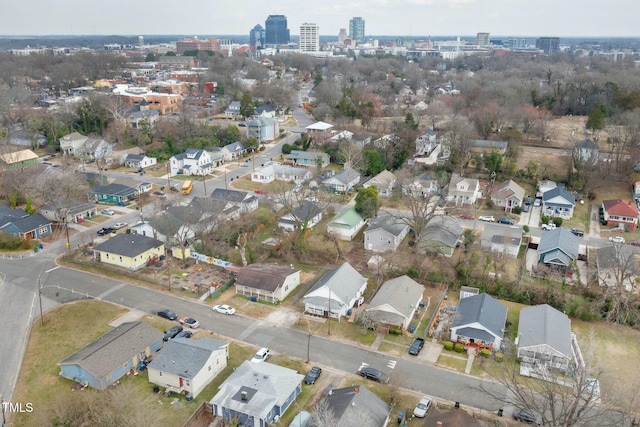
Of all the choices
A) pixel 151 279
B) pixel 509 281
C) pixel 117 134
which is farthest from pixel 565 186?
pixel 117 134

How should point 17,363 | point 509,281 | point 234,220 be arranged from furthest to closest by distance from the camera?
1. point 234,220
2. point 509,281
3. point 17,363

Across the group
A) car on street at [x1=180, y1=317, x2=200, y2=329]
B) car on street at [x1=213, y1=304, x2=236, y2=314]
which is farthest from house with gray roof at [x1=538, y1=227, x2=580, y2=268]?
car on street at [x1=180, y1=317, x2=200, y2=329]

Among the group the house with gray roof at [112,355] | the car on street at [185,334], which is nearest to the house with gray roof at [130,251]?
the house with gray roof at [112,355]

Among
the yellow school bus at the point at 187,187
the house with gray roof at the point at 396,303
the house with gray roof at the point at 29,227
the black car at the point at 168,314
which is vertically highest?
the yellow school bus at the point at 187,187

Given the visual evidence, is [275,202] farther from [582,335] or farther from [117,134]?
[117,134]

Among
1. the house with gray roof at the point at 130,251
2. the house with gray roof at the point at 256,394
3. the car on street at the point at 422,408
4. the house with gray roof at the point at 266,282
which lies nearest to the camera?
the house with gray roof at the point at 256,394

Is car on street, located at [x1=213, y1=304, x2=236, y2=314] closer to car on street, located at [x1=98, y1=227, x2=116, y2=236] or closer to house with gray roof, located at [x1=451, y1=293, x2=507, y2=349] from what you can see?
house with gray roof, located at [x1=451, y1=293, x2=507, y2=349]

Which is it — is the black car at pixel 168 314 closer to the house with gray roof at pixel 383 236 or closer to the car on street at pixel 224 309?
the car on street at pixel 224 309
